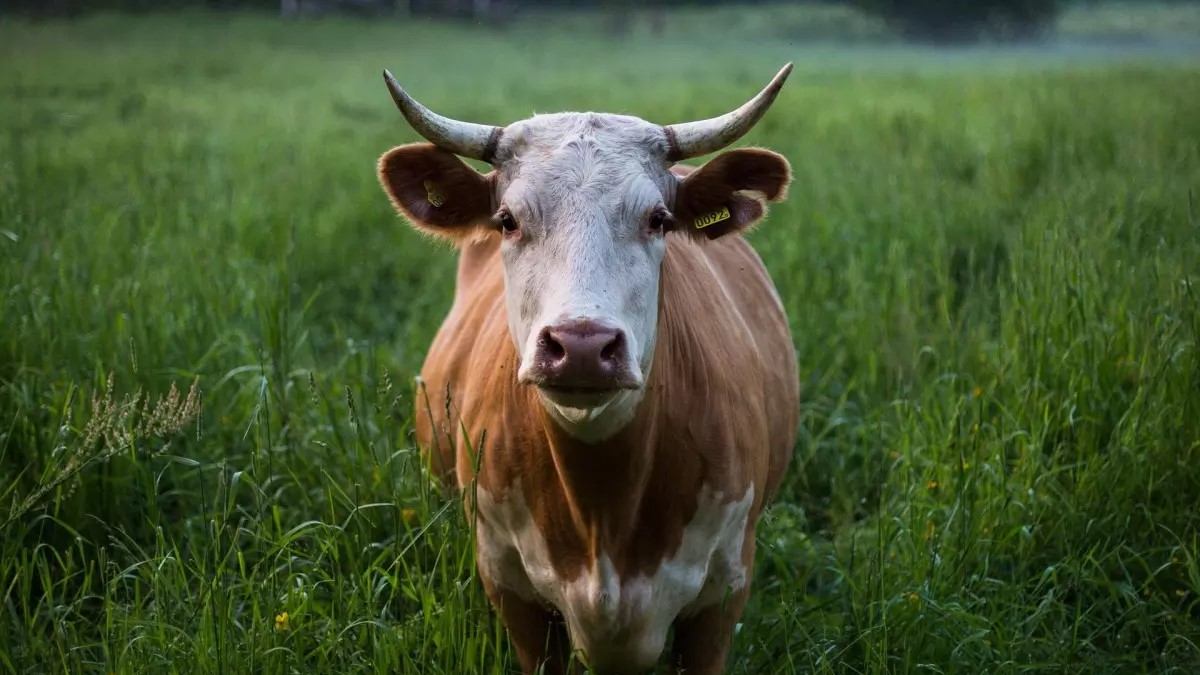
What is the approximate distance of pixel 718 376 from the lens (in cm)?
303

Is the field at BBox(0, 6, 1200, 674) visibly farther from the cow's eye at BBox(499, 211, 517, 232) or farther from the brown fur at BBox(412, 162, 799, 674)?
the cow's eye at BBox(499, 211, 517, 232)

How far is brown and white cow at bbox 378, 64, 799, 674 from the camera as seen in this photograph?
265cm

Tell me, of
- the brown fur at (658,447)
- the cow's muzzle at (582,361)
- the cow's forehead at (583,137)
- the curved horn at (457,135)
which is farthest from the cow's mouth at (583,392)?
the curved horn at (457,135)

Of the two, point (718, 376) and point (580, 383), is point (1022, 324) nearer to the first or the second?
point (718, 376)

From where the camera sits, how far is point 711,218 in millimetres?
3027

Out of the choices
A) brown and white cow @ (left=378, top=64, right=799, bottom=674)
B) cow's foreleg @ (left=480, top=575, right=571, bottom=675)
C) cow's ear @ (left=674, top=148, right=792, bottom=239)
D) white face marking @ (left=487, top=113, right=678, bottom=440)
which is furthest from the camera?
cow's foreleg @ (left=480, top=575, right=571, bottom=675)

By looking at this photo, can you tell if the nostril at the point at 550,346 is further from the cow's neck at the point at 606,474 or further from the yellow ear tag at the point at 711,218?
the yellow ear tag at the point at 711,218

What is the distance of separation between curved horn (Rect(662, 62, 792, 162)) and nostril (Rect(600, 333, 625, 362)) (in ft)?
2.27

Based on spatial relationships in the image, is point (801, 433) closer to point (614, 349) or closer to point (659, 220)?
point (659, 220)

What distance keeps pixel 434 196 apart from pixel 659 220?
666 mm

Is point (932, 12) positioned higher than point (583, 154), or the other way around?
point (932, 12)

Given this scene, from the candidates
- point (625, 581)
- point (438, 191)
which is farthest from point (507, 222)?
point (625, 581)

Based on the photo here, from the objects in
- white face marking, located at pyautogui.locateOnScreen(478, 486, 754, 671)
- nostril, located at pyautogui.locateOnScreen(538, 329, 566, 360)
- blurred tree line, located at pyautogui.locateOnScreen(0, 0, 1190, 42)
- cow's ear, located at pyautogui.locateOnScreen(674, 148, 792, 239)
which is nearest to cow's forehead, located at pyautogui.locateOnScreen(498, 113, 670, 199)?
cow's ear, located at pyautogui.locateOnScreen(674, 148, 792, 239)

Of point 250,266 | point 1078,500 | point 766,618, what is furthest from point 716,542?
point 250,266
